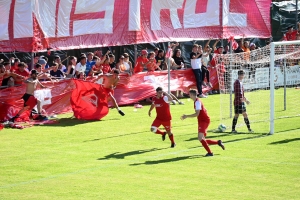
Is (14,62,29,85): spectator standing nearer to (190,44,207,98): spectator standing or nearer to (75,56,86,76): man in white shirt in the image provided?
(75,56,86,76): man in white shirt

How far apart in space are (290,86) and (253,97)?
3.13m

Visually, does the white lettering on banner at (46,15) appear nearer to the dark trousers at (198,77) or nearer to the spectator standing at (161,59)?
the spectator standing at (161,59)

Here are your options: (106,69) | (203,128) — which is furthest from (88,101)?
(203,128)

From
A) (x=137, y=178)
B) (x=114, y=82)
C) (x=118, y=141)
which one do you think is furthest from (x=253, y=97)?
(x=137, y=178)

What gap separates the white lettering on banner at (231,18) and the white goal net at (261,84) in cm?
381

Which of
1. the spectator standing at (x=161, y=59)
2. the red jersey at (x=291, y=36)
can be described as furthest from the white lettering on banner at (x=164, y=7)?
the red jersey at (x=291, y=36)

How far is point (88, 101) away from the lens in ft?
72.3

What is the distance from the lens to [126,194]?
11703 mm

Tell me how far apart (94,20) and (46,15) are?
7.30ft

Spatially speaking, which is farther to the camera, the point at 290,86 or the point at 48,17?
the point at 290,86

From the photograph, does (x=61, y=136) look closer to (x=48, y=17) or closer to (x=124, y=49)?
(x=48, y=17)

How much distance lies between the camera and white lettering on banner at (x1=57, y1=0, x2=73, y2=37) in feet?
76.7

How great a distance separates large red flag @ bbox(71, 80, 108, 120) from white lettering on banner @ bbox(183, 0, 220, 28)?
6914mm

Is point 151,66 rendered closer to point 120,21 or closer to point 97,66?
point 120,21
